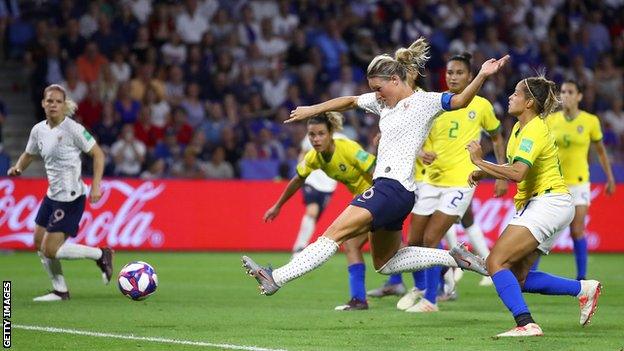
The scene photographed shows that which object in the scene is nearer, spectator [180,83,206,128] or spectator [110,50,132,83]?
spectator [110,50,132,83]

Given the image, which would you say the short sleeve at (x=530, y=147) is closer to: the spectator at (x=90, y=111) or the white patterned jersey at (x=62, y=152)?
the white patterned jersey at (x=62, y=152)

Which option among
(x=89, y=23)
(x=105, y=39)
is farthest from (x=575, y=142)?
(x=89, y=23)

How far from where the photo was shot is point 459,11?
26453 mm

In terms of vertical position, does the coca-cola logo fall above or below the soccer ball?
below

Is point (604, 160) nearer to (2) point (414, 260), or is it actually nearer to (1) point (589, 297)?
(1) point (589, 297)

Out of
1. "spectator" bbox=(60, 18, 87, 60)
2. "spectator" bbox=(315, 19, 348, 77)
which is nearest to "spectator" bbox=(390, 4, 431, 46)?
"spectator" bbox=(315, 19, 348, 77)

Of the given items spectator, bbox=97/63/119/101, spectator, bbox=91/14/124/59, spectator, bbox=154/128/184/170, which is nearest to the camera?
spectator, bbox=154/128/184/170

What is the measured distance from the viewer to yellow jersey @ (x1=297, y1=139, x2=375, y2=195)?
11.5 m

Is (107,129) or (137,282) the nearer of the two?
(137,282)

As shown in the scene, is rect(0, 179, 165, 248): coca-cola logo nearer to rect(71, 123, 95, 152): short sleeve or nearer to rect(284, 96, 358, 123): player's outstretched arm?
rect(71, 123, 95, 152): short sleeve

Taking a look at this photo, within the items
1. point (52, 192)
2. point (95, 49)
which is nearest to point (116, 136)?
point (95, 49)

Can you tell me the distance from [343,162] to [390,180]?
209 centimetres

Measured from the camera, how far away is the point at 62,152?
1265cm

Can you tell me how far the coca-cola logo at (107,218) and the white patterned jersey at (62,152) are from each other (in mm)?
6214
